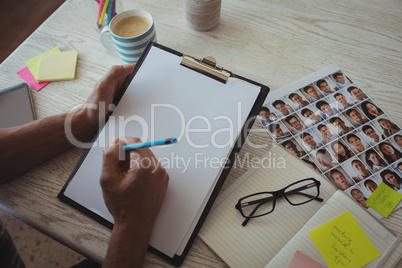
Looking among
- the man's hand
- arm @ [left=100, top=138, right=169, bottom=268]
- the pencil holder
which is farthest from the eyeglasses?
the pencil holder

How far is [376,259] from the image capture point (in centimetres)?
54

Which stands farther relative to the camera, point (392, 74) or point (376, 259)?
point (392, 74)

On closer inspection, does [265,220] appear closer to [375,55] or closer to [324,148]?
[324,148]

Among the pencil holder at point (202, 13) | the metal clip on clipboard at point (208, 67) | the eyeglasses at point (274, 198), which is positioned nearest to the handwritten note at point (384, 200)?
the eyeglasses at point (274, 198)

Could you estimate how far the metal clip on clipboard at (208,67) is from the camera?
2.14 feet

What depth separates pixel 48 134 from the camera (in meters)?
0.65

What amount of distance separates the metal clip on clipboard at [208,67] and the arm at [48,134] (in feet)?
0.51

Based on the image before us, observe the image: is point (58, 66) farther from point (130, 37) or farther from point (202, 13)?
point (202, 13)

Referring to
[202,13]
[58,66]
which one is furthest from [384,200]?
[58,66]

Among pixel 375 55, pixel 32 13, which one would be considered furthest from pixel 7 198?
pixel 32 13

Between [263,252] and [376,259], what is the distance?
0.21 meters

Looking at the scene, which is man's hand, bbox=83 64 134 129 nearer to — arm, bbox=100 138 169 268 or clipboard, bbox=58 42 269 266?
clipboard, bbox=58 42 269 266

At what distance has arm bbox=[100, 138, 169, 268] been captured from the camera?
530 mm

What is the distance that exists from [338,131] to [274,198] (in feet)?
0.84
